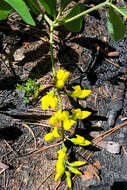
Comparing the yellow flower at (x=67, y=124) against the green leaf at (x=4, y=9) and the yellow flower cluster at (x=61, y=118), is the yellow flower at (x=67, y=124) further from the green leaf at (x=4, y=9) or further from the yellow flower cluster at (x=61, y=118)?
the green leaf at (x=4, y=9)

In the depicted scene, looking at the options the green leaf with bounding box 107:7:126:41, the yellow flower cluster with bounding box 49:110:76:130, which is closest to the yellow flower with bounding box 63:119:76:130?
the yellow flower cluster with bounding box 49:110:76:130

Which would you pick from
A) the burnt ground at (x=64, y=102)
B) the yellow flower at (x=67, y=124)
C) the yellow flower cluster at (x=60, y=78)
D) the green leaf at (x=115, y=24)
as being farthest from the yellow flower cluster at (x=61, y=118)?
the green leaf at (x=115, y=24)

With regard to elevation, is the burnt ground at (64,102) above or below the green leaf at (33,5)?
below

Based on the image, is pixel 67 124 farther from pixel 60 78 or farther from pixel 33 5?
pixel 33 5

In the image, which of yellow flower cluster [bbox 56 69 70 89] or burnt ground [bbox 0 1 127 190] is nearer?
yellow flower cluster [bbox 56 69 70 89]

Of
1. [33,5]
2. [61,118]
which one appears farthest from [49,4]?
[61,118]

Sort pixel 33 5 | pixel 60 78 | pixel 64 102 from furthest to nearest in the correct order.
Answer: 1. pixel 64 102
2. pixel 33 5
3. pixel 60 78

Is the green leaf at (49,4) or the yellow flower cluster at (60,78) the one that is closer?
the yellow flower cluster at (60,78)

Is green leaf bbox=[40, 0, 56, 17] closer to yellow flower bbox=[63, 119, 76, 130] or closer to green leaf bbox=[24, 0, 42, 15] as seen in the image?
green leaf bbox=[24, 0, 42, 15]

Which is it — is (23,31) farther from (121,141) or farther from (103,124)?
(121,141)

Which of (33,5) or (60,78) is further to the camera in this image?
(33,5)
